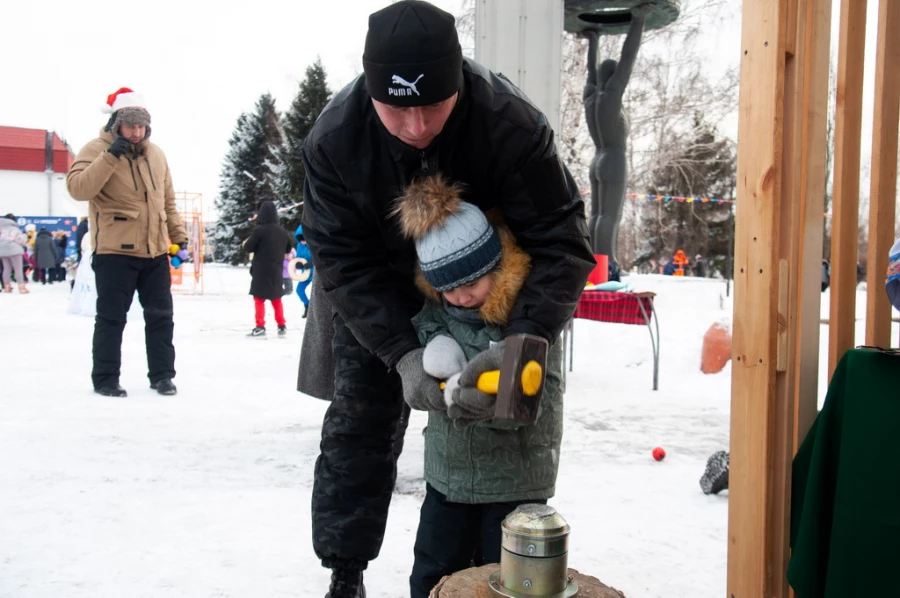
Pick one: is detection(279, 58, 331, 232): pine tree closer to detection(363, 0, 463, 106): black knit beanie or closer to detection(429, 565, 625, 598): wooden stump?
detection(363, 0, 463, 106): black knit beanie

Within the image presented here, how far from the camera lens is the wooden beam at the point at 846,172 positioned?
202 centimetres

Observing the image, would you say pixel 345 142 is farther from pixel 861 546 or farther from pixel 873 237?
pixel 861 546

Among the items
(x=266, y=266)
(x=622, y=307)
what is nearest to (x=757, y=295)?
(x=622, y=307)

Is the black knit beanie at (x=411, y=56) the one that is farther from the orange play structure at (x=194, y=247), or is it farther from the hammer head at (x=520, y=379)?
the orange play structure at (x=194, y=247)

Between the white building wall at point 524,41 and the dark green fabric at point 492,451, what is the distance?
313 centimetres

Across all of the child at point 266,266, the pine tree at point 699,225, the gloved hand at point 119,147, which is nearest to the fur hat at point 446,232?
the gloved hand at point 119,147

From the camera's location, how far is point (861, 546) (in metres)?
1.78

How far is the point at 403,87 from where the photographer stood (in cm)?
171

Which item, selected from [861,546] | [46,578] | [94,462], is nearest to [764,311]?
[861,546]

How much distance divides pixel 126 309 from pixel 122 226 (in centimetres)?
57

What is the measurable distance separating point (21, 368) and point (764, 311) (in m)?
6.33

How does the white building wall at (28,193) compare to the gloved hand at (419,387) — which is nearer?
the gloved hand at (419,387)

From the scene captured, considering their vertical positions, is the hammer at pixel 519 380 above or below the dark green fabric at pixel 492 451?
above

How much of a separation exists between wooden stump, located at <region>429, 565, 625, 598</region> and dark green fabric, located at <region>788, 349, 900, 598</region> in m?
0.52
